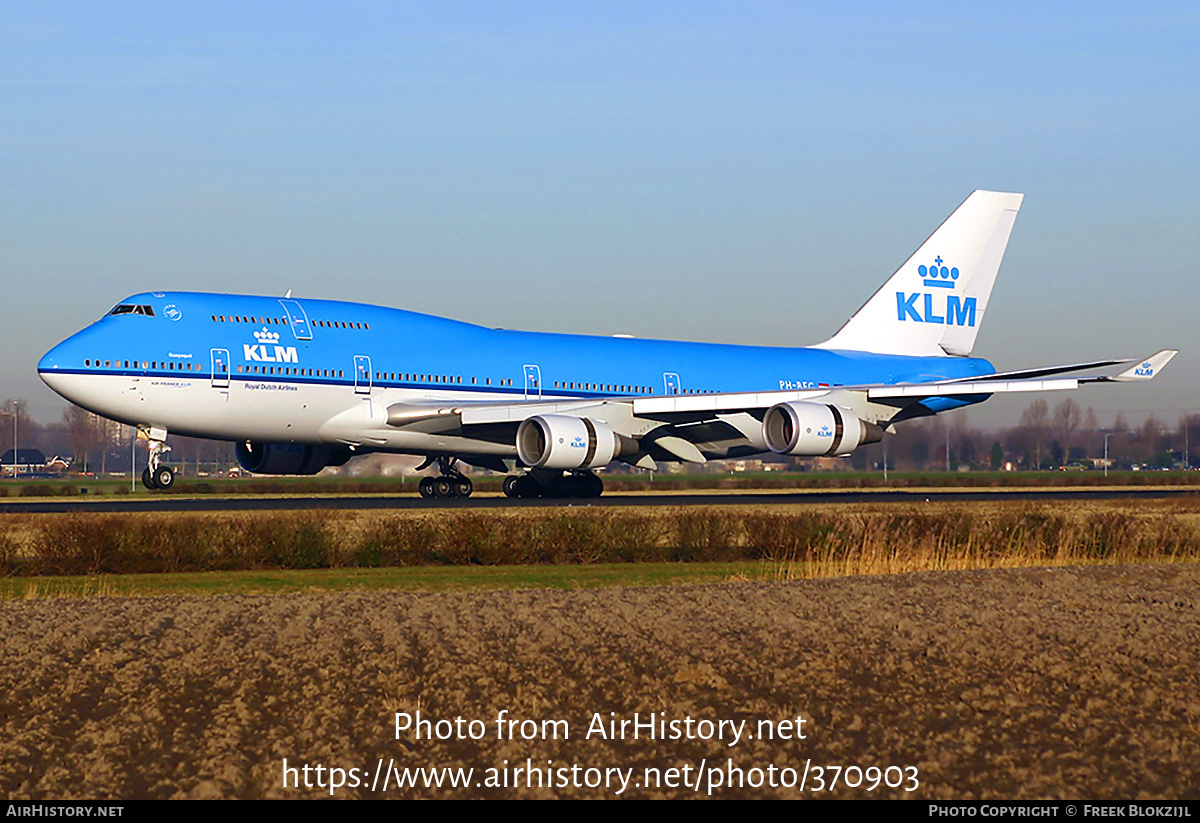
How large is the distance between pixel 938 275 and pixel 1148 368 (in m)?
13.4

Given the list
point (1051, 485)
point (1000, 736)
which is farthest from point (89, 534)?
point (1051, 485)

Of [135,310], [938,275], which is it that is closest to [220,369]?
[135,310]

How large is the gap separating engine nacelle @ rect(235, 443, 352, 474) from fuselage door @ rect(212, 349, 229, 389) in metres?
4.12

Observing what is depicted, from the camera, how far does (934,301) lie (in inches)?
1848

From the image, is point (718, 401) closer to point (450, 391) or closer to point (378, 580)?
point (450, 391)

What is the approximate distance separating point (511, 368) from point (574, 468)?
453cm

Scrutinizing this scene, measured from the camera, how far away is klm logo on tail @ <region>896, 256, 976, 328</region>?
153 ft

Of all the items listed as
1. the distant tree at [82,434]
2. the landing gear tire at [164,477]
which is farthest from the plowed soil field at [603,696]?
the distant tree at [82,434]

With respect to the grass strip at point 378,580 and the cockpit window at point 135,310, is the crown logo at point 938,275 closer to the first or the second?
the cockpit window at point 135,310

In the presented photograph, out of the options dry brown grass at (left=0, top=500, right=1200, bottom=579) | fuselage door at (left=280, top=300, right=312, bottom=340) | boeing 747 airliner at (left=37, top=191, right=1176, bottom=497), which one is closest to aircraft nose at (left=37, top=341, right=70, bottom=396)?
boeing 747 airliner at (left=37, top=191, right=1176, bottom=497)

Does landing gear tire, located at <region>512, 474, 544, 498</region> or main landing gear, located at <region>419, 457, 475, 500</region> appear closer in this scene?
landing gear tire, located at <region>512, 474, 544, 498</region>

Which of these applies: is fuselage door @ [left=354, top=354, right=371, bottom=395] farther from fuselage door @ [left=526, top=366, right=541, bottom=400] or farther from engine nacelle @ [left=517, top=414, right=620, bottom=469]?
fuselage door @ [left=526, top=366, right=541, bottom=400]

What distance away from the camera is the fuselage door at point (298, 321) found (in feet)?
113
